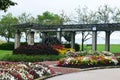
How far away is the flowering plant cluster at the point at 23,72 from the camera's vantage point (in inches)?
552

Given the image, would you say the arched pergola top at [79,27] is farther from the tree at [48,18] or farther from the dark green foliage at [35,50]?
the tree at [48,18]

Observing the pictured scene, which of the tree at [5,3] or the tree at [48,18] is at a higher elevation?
the tree at [48,18]

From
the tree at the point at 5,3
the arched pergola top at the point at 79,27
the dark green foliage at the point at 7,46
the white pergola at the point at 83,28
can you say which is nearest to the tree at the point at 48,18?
the dark green foliage at the point at 7,46

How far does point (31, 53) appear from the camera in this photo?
3019cm

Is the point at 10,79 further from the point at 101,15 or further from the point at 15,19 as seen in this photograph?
the point at 15,19

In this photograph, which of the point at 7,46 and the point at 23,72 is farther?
the point at 7,46

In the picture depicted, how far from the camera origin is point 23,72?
15.4 meters

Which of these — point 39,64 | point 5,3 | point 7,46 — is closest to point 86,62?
point 39,64

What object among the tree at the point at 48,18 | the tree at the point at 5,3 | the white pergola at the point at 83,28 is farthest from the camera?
the tree at the point at 48,18

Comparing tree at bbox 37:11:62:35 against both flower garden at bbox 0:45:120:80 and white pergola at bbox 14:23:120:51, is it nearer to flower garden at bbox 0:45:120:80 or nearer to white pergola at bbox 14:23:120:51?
white pergola at bbox 14:23:120:51

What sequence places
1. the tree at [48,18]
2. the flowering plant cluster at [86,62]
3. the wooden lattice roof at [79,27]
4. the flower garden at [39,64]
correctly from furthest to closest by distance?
the tree at [48,18] < the wooden lattice roof at [79,27] < the flowering plant cluster at [86,62] < the flower garden at [39,64]

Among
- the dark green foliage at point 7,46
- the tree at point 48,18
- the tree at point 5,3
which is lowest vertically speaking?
the dark green foliage at point 7,46

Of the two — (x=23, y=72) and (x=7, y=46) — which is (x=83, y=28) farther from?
(x=23, y=72)

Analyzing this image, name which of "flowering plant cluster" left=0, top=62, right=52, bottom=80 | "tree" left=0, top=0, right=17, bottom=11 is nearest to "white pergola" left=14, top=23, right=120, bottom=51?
"tree" left=0, top=0, right=17, bottom=11
